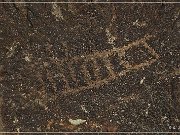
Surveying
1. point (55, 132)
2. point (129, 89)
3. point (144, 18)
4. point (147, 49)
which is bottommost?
point (55, 132)

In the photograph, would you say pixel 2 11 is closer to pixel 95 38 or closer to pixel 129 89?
pixel 95 38

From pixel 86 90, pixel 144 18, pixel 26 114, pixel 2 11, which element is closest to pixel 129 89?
pixel 86 90

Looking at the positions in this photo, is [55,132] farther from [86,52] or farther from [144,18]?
[144,18]

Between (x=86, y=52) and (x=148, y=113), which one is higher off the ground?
(x=86, y=52)

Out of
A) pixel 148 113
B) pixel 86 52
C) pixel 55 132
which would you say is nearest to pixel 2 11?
pixel 86 52
